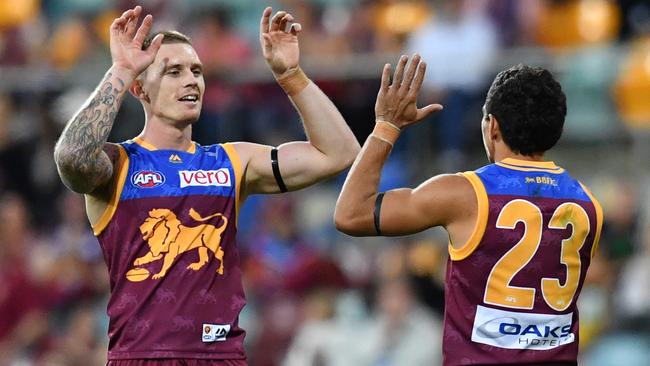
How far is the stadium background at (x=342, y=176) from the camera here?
1049cm

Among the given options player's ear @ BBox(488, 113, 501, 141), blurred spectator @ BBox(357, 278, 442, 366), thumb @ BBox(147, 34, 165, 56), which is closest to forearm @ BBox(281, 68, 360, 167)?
thumb @ BBox(147, 34, 165, 56)

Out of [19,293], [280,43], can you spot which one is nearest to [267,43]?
[280,43]

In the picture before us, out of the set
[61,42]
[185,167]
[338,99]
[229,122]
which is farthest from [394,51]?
[185,167]

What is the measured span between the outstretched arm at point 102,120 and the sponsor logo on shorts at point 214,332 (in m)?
0.81

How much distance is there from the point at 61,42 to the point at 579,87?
5.96m

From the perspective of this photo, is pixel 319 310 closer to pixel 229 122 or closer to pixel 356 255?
pixel 356 255

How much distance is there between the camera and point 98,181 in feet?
19.3

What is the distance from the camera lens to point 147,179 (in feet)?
19.8

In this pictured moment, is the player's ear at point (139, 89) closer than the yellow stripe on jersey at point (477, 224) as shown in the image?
No

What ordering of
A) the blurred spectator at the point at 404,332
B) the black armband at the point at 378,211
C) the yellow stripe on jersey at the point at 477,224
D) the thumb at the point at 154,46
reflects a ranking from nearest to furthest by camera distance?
the yellow stripe on jersey at the point at 477,224, the black armband at the point at 378,211, the thumb at the point at 154,46, the blurred spectator at the point at 404,332

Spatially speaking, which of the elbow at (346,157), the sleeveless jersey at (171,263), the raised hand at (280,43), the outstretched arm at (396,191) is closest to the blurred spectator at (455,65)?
the elbow at (346,157)

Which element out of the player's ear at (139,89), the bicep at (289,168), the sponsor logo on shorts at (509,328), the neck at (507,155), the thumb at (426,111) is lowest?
the sponsor logo on shorts at (509,328)

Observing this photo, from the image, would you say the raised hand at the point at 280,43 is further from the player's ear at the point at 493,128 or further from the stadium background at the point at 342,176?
the stadium background at the point at 342,176

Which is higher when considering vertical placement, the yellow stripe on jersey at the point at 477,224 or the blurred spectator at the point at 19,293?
the yellow stripe on jersey at the point at 477,224
